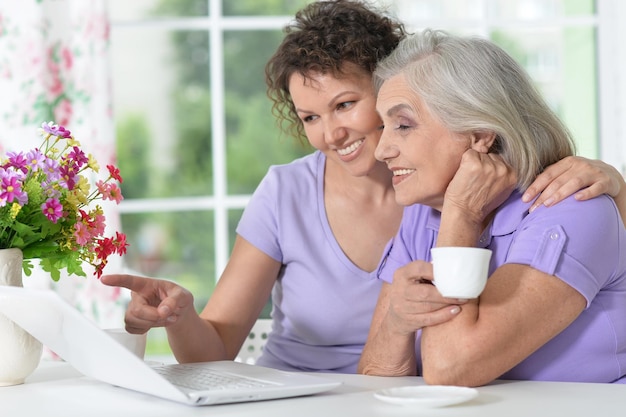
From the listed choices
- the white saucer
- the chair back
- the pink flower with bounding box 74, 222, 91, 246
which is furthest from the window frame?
the white saucer

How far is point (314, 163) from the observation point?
7.35 feet

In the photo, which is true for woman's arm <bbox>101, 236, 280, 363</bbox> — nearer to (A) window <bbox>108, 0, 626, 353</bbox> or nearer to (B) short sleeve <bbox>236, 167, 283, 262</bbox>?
(B) short sleeve <bbox>236, 167, 283, 262</bbox>

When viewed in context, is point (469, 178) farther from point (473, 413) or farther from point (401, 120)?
point (473, 413)

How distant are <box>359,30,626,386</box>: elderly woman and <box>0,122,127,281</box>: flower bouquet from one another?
54cm

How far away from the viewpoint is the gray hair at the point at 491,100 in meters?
1.63

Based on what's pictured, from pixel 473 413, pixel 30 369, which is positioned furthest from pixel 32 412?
pixel 473 413

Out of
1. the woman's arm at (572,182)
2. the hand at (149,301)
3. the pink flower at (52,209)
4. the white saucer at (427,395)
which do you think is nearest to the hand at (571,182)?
the woman's arm at (572,182)

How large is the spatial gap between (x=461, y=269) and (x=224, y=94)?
4.04 m

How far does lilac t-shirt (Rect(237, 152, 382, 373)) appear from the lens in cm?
205

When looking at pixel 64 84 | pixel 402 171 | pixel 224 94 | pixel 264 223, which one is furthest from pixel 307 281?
pixel 224 94

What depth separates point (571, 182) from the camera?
1.55m

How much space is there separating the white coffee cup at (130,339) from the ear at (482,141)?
726 mm

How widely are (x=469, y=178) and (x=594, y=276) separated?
0.91ft

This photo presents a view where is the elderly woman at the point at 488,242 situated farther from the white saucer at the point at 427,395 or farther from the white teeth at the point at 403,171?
the white saucer at the point at 427,395
